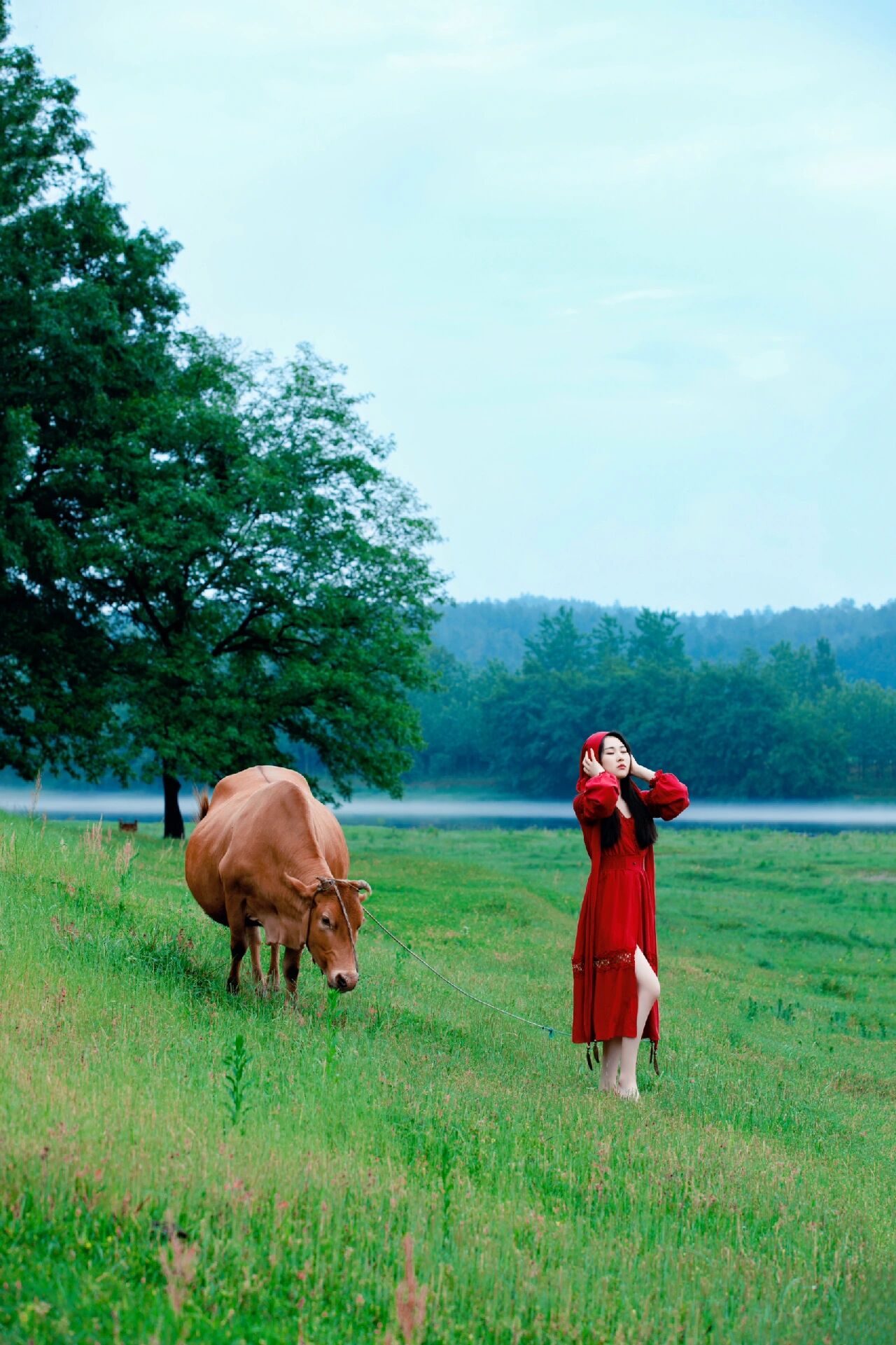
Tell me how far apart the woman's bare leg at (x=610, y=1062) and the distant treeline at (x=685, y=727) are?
90548 mm

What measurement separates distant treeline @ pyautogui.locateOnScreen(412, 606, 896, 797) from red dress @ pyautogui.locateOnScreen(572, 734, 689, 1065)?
90.5 m

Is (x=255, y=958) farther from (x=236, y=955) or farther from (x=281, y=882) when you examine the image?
(x=281, y=882)

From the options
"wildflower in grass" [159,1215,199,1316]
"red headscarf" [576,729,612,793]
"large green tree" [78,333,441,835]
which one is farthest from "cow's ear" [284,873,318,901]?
"large green tree" [78,333,441,835]

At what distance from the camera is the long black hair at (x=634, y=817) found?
27.5 feet

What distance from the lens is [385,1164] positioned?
17.0 feet

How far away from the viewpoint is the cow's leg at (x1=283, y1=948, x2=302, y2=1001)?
29.8ft

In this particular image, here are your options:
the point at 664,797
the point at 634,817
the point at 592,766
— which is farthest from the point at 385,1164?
the point at 664,797

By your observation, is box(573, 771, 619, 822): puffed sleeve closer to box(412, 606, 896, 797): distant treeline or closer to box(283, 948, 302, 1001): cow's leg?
box(283, 948, 302, 1001): cow's leg

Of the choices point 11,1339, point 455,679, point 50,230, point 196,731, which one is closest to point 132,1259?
point 11,1339

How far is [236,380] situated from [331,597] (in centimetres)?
734

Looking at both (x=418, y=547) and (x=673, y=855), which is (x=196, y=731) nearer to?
(x=418, y=547)

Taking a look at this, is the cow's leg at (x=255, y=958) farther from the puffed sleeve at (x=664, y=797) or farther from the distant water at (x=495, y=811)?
the distant water at (x=495, y=811)

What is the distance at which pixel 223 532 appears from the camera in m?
29.1

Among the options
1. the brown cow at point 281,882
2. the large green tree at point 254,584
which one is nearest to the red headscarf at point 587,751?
the brown cow at point 281,882
